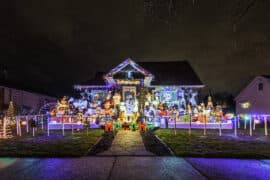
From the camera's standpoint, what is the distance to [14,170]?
23.7 ft

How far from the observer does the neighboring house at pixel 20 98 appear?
33.3 m

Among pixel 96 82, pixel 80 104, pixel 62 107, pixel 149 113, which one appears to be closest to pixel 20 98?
pixel 96 82

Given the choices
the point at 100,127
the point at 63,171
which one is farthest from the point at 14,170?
the point at 100,127

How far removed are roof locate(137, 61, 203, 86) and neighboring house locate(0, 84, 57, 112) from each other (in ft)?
56.0

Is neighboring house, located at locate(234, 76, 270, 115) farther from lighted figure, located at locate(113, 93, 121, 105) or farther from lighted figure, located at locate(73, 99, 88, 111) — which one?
lighted figure, located at locate(73, 99, 88, 111)

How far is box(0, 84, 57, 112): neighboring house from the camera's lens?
109 ft

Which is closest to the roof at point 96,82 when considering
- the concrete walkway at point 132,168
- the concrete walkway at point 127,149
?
the concrete walkway at point 127,149

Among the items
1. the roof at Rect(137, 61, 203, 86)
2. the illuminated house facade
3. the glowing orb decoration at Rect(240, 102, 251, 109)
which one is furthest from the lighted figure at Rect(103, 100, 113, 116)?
the glowing orb decoration at Rect(240, 102, 251, 109)

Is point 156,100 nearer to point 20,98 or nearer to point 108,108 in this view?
point 108,108

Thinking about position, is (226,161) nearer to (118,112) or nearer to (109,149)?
(109,149)

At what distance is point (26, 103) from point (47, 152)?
106 feet

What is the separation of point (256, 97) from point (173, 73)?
1598cm

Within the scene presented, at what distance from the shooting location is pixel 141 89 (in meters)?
22.1

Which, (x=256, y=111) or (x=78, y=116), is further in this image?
(x=256, y=111)
